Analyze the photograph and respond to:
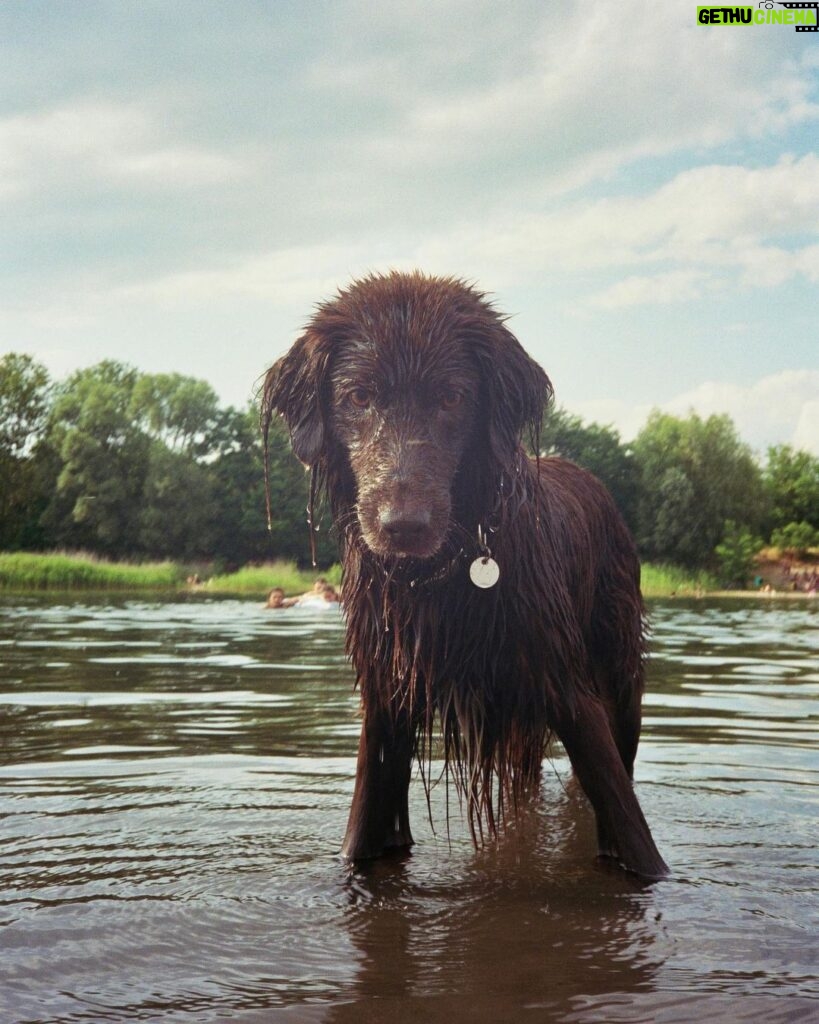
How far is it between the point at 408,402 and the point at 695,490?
63981 millimetres

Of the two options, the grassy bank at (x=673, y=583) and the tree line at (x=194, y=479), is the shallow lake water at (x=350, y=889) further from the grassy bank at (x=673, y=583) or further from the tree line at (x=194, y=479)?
the tree line at (x=194, y=479)

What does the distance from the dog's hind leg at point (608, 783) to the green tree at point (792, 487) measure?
72.2 metres

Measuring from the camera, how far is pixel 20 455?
64.0 metres

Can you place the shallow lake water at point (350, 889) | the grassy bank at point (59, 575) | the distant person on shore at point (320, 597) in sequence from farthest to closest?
the grassy bank at point (59, 575) → the distant person on shore at point (320, 597) → the shallow lake water at point (350, 889)

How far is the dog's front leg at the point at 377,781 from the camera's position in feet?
15.4

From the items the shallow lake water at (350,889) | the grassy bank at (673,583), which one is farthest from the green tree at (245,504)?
the shallow lake water at (350,889)

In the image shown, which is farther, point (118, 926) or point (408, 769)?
point (408, 769)

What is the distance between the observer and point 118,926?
151 inches

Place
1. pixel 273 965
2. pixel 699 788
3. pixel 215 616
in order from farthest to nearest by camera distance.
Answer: pixel 215 616, pixel 699 788, pixel 273 965

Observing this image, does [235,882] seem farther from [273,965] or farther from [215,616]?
[215,616]

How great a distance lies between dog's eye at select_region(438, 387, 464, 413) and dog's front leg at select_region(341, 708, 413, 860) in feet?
4.52

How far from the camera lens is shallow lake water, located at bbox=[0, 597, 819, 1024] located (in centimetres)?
324

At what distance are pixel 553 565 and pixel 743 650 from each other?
12.3 metres

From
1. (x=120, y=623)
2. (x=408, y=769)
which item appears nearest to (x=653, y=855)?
(x=408, y=769)
